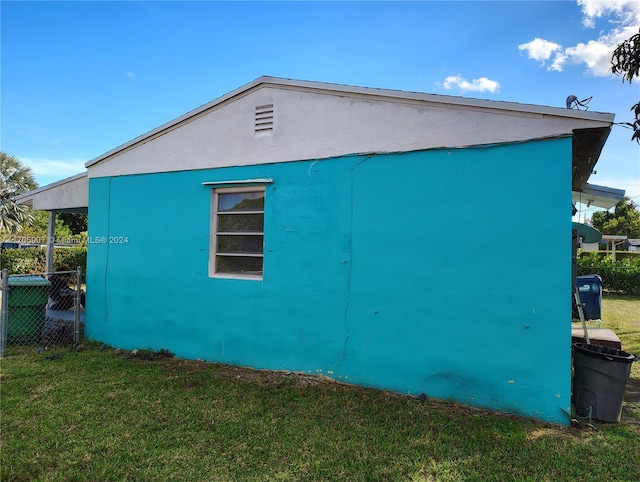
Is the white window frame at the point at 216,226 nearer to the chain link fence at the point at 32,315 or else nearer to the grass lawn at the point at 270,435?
the grass lawn at the point at 270,435

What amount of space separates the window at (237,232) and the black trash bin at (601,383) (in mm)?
4245

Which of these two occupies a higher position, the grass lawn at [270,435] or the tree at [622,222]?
the tree at [622,222]

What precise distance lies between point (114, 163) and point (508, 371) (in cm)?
717

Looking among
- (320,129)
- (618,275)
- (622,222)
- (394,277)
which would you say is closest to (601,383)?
(394,277)

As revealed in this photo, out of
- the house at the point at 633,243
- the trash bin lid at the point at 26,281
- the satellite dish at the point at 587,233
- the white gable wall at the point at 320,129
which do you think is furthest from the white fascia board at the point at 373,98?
the house at the point at 633,243

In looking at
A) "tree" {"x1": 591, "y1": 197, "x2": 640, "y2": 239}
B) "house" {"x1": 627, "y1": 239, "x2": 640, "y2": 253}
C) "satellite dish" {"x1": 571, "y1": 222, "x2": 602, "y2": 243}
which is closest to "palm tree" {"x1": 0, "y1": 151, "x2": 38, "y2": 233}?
"satellite dish" {"x1": 571, "y1": 222, "x2": 602, "y2": 243}

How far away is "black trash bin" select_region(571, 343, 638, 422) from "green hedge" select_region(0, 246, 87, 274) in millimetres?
16820

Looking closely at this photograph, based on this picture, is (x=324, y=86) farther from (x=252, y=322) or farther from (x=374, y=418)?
(x=374, y=418)

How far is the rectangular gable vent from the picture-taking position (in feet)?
18.4

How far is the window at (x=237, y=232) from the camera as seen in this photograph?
227 inches

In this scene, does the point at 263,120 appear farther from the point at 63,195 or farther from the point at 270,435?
the point at 63,195

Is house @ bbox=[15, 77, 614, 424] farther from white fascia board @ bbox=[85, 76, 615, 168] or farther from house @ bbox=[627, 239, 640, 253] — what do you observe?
house @ bbox=[627, 239, 640, 253]

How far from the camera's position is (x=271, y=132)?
221 inches

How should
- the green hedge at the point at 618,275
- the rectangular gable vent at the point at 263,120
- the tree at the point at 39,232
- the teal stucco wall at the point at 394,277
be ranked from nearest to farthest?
the teal stucco wall at the point at 394,277 → the rectangular gable vent at the point at 263,120 → the green hedge at the point at 618,275 → the tree at the point at 39,232
